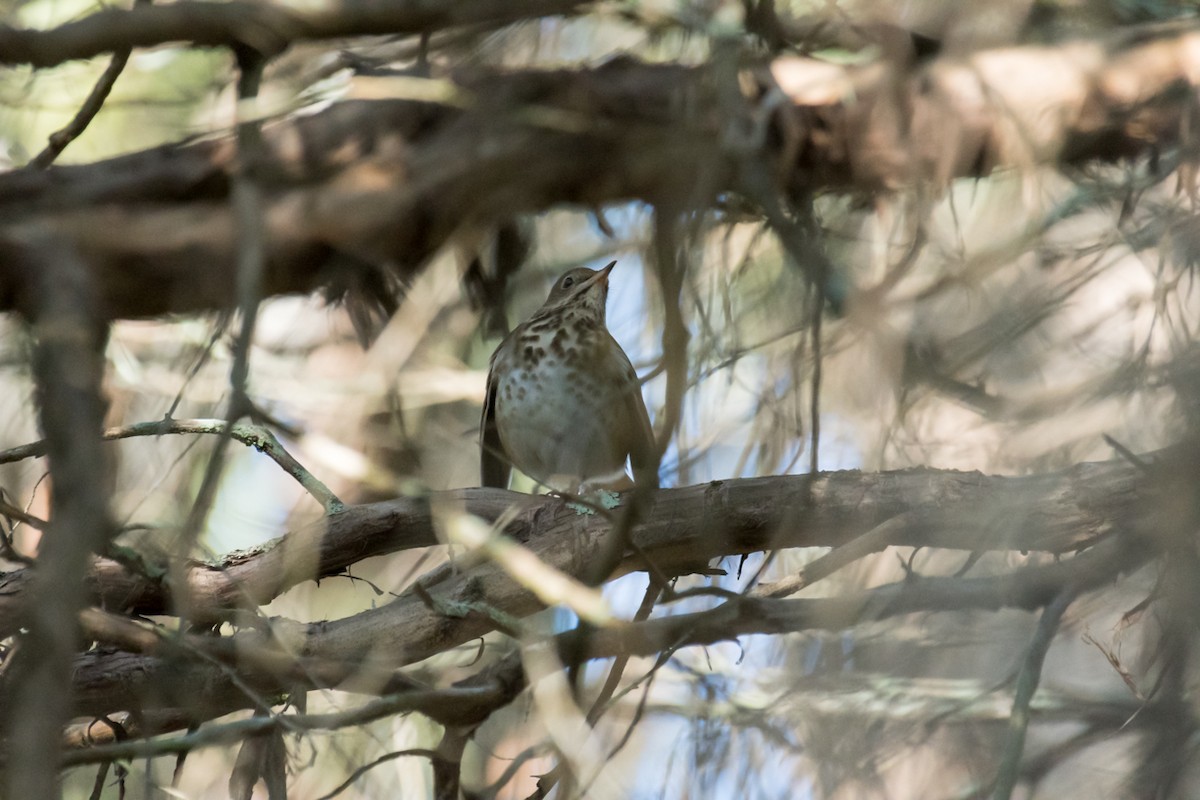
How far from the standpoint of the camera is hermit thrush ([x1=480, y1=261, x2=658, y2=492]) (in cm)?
465

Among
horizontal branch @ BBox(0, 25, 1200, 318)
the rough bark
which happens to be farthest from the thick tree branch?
horizontal branch @ BBox(0, 25, 1200, 318)

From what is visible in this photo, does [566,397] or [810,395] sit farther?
[566,397]

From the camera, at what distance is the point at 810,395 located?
268 centimetres

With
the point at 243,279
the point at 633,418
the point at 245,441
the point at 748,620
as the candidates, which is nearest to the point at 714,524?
the point at 748,620

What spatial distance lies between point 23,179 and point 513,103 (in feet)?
5.88

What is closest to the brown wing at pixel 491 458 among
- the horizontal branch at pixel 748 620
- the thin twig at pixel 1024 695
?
the horizontal branch at pixel 748 620

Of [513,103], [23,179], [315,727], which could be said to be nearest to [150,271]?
[23,179]

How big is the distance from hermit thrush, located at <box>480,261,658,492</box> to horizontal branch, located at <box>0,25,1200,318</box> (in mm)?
474

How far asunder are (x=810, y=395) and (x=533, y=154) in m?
2.25

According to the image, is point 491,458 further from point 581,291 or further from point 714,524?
point 714,524

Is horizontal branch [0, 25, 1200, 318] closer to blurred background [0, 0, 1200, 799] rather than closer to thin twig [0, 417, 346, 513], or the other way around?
blurred background [0, 0, 1200, 799]

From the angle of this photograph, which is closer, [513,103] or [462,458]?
[513,103]

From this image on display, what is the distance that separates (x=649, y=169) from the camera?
3357 millimetres

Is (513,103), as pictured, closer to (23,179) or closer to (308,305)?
(23,179)
